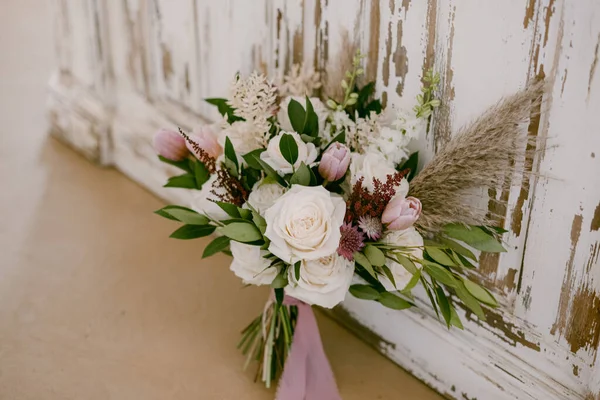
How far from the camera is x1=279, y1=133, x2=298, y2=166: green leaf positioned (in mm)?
1250

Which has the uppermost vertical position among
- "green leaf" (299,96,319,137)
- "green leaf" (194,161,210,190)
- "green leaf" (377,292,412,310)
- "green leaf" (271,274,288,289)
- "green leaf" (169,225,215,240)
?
"green leaf" (299,96,319,137)

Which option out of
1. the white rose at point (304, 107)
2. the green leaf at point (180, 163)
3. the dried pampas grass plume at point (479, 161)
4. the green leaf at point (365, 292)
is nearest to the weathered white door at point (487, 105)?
the dried pampas grass plume at point (479, 161)

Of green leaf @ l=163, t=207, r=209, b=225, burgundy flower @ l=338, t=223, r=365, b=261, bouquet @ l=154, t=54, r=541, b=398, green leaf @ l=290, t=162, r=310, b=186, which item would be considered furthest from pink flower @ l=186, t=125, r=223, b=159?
burgundy flower @ l=338, t=223, r=365, b=261

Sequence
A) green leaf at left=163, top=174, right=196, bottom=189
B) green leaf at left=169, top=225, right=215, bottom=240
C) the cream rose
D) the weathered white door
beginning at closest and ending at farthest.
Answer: the weathered white door, the cream rose, green leaf at left=169, top=225, right=215, bottom=240, green leaf at left=163, top=174, right=196, bottom=189

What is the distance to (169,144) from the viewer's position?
56.9 inches

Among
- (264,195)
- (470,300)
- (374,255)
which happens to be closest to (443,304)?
(470,300)

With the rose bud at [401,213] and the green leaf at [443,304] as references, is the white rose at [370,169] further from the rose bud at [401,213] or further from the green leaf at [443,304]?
the green leaf at [443,304]

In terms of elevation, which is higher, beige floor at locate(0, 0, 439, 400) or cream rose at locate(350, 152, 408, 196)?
cream rose at locate(350, 152, 408, 196)

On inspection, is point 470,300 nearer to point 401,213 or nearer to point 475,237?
point 475,237

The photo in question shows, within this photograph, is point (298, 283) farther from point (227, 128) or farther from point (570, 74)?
point (570, 74)

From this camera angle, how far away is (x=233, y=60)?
1.81 metres

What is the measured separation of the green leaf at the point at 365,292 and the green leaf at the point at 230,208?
26 cm

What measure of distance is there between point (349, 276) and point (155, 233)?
0.95 metres

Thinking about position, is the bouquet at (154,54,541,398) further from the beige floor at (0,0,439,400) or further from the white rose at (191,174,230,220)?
the beige floor at (0,0,439,400)
